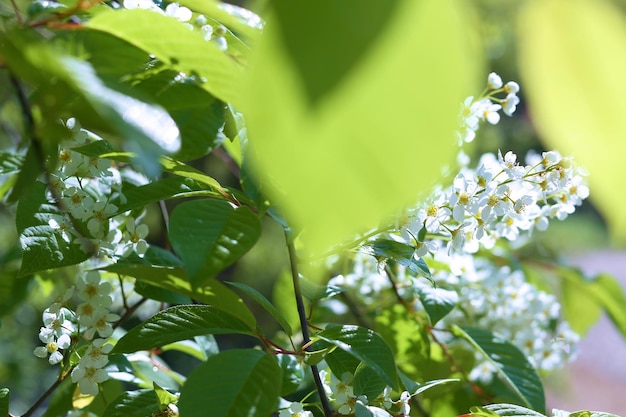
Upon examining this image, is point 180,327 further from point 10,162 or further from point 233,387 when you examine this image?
point 10,162

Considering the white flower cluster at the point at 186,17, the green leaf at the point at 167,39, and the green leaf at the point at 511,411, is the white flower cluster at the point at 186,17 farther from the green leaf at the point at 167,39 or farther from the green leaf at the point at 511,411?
the green leaf at the point at 511,411

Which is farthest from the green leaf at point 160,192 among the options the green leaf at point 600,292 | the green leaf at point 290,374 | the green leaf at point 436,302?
the green leaf at point 600,292

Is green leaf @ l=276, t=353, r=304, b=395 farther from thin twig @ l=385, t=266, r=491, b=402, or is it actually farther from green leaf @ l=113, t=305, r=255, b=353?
thin twig @ l=385, t=266, r=491, b=402

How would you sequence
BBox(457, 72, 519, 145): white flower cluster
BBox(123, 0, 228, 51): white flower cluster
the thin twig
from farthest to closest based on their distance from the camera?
1. the thin twig
2. BBox(457, 72, 519, 145): white flower cluster
3. BBox(123, 0, 228, 51): white flower cluster

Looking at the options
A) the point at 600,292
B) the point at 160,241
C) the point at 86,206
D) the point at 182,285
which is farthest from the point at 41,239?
the point at 160,241

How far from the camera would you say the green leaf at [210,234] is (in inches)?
12.9

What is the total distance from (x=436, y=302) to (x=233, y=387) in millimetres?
271

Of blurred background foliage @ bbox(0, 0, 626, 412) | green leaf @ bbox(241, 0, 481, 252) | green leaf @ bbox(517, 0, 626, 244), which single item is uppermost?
green leaf @ bbox(517, 0, 626, 244)

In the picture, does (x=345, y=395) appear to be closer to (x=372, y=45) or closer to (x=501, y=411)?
(x=501, y=411)

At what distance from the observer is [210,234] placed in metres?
0.35

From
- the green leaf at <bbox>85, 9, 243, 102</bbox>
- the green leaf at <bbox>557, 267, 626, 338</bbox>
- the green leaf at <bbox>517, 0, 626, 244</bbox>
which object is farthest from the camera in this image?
the green leaf at <bbox>557, 267, 626, 338</bbox>

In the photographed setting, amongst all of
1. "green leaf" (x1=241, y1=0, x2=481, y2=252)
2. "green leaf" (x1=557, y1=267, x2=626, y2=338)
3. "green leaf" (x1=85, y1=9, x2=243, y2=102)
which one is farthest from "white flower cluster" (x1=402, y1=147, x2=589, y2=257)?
"green leaf" (x1=557, y1=267, x2=626, y2=338)

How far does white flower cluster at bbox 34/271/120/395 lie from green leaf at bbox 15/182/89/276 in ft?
0.09

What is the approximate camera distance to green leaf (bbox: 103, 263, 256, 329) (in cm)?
37
